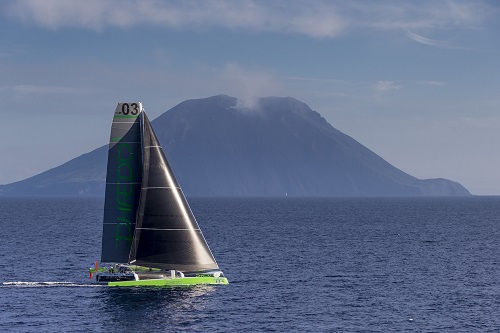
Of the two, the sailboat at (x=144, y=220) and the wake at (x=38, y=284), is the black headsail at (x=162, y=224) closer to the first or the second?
the sailboat at (x=144, y=220)

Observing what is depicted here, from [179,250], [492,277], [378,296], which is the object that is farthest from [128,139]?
[492,277]

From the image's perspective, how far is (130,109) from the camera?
7019 cm

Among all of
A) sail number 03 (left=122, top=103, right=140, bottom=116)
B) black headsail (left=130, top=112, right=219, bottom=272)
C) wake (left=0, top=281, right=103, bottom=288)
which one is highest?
sail number 03 (left=122, top=103, right=140, bottom=116)

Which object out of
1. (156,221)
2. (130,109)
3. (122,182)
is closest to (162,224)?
(156,221)

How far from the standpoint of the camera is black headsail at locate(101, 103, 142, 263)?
7025 centimetres

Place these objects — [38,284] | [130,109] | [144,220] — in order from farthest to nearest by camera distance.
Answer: [38,284]
[144,220]
[130,109]

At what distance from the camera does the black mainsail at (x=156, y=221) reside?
7188 cm

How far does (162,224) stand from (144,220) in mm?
1723

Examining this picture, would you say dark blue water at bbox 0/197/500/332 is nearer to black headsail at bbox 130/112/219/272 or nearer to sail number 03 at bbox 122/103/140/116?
black headsail at bbox 130/112/219/272

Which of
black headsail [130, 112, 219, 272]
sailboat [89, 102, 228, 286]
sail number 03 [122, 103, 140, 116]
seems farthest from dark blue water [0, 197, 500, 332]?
sail number 03 [122, 103, 140, 116]

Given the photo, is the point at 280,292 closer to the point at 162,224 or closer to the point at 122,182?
the point at 162,224

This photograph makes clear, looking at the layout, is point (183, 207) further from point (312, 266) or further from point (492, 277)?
point (492, 277)

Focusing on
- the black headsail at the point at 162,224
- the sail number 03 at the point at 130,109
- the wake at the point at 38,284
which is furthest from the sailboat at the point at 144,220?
the wake at the point at 38,284

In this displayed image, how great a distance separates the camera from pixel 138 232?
72625 mm
